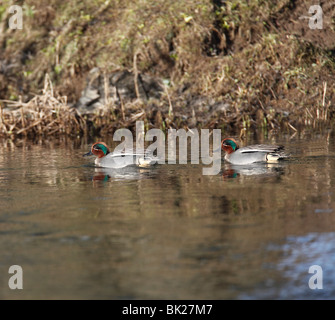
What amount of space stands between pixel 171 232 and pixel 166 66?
46.3ft

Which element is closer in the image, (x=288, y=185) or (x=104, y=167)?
(x=288, y=185)

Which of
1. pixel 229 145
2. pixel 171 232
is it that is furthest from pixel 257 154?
pixel 171 232

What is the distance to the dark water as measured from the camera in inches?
234

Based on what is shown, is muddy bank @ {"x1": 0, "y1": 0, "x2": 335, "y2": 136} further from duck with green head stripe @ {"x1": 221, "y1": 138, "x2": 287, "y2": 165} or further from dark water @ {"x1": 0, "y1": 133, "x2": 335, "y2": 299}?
dark water @ {"x1": 0, "y1": 133, "x2": 335, "y2": 299}

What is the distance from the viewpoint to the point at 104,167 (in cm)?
1234

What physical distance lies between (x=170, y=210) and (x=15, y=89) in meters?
14.8

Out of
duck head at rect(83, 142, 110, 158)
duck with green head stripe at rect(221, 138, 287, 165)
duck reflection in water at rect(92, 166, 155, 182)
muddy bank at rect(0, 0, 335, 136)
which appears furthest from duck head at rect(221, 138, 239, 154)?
muddy bank at rect(0, 0, 335, 136)

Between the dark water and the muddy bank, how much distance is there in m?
6.76

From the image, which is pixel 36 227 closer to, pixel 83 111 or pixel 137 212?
pixel 137 212

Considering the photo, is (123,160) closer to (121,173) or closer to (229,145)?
(121,173)

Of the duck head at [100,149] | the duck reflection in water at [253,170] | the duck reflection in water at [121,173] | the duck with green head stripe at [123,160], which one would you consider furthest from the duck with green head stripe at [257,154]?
the duck head at [100,149]

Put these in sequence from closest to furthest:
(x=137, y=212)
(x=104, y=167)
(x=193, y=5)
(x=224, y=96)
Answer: (x=137, y=212), (x=104, y=167), (x=224, y=96), (x=193, y=5)

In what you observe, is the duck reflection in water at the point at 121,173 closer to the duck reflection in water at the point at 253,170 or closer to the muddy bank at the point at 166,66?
the duck reflection in water at the point at 253,170

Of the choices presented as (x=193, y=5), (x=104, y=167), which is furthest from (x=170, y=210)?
(x=193, y=5)
